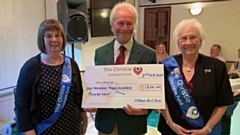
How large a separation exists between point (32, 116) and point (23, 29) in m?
1.99

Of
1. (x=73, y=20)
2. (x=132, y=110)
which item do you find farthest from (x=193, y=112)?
(x=73, y=20)

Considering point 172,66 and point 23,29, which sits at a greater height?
point 23,29

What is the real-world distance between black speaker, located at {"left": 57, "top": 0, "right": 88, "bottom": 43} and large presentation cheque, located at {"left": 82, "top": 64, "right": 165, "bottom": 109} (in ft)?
5.27

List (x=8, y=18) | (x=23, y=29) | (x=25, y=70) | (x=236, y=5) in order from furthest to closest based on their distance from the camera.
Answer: (x=236, y=5) < (x=23, y=29) < (x=8, y=18) < (x=25, y=70)

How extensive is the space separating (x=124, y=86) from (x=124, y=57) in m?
0.20

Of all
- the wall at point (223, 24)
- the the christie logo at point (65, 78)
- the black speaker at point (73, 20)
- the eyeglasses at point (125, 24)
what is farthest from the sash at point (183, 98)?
the wall at point (223, 24)

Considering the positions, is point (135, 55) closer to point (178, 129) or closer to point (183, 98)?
point (183, 98)

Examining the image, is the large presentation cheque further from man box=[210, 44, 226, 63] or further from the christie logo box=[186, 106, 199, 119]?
man box=[210, 44, 226, 63]

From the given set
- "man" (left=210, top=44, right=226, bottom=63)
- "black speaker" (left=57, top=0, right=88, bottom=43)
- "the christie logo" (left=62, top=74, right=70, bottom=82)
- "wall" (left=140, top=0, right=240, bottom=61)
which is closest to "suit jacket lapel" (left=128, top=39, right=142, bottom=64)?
"the christie logo" (left=62, top=74, right=70, bottom=82)

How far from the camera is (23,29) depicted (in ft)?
9.95

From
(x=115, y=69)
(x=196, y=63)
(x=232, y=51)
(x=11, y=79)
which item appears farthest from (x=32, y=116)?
(x=232, y=51)

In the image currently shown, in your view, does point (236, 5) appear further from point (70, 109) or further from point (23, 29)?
point (70, 109)

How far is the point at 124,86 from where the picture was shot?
4.72ft

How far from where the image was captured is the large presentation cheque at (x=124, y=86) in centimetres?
141
